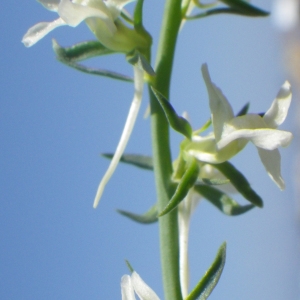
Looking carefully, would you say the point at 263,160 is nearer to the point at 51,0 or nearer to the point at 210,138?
the point at 210,138

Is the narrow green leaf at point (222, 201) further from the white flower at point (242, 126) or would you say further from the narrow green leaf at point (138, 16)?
the narrow green leaf at point (138, 16)

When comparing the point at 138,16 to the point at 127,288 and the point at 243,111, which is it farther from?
the point at 127,288

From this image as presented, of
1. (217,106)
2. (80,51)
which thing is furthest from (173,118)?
(80,51)

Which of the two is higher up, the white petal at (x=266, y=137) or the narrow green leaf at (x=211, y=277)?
the white petal at (x=266, y=137)

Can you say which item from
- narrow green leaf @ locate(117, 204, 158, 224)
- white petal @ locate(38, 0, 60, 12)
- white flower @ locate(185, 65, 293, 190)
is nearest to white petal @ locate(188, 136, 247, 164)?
white flower @ locate(185, 65, 293, 190)

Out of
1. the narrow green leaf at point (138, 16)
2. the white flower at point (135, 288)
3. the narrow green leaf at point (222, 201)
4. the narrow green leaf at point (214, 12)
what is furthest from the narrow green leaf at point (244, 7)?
the white flower at point (135, 288)

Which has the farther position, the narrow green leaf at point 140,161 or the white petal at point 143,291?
the narrow green leaf at point 140,161

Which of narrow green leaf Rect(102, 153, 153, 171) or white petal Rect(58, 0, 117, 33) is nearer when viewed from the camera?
white petal Rect(58, 0, 117, 33)

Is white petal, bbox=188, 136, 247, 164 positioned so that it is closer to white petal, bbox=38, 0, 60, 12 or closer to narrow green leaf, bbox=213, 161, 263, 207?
narrow green leaf, bbox=213, 161, 263, 207
